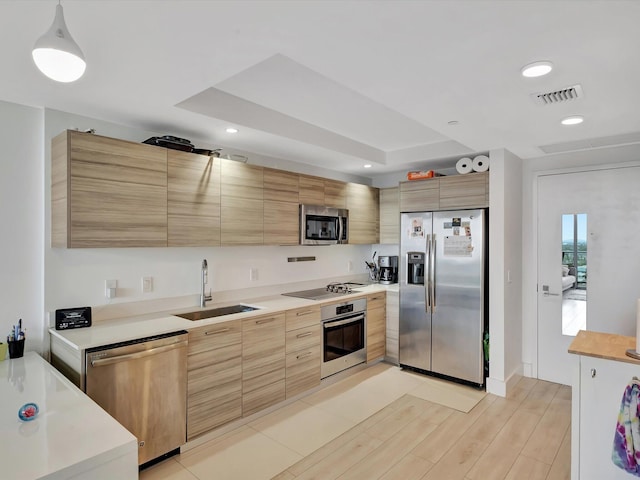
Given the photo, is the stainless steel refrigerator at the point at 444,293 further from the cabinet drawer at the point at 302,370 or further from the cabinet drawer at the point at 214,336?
the cabinet drawer at the point at 214,336

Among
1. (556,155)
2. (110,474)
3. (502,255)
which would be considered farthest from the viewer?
(556,155)

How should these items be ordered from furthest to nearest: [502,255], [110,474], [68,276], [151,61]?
1. [502,255]
2. [68,276]
3. [151,61]
4. [110,474]

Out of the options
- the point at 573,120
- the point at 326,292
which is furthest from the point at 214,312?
the point at 573,120

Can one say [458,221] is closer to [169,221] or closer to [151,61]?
[169,221]

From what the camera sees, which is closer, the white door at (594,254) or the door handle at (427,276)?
the white door at (594,254)

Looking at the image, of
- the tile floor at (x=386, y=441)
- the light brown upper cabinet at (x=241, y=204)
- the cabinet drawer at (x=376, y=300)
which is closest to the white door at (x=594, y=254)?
the tile floor at (x=386, y=441)

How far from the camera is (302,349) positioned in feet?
11.6

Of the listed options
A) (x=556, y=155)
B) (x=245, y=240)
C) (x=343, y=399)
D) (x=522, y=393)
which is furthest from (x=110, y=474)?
(x=556, y=155)

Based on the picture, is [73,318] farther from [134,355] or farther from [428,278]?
[428,278]

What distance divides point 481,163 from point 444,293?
4.62 ft

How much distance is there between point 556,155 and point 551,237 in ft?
2.87

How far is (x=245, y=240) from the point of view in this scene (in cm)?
340

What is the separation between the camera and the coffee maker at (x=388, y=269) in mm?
5043

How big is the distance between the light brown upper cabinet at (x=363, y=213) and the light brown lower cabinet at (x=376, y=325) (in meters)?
0.76
